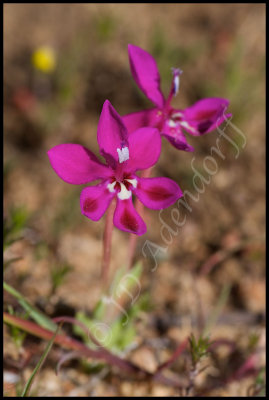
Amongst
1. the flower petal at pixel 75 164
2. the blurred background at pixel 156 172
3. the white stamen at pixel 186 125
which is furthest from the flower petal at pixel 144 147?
the blurred background at pixel 156 172

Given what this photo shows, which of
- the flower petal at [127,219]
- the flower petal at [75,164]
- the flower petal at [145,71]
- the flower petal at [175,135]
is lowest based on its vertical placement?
the flower petal at [127,219]

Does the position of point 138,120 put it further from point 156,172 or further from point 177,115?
point 156,172

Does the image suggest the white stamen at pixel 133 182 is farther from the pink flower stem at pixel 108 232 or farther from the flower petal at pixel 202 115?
the flower petal at pixel 202 115

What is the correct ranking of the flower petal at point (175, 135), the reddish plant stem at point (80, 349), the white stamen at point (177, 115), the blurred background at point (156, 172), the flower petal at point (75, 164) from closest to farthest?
the flower petal at point (75, 164), the flower petal at point (175, 135), the reddish plant stem at point (80, 349), the white stamen at point (177, 115), the blurred background at point (156, 172)

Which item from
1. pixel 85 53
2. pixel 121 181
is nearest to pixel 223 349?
pixel 121 181

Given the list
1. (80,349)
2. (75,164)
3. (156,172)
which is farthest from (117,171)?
(156,172)

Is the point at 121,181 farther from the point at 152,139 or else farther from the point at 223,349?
the point at 223,349
